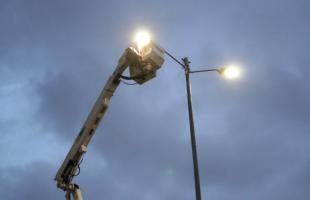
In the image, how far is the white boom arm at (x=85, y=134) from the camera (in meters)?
12.4

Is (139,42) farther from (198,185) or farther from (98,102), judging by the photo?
(198,185)

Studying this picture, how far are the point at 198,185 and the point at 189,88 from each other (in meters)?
3.36

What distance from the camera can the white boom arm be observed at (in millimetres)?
12445

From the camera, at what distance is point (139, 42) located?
12.6m

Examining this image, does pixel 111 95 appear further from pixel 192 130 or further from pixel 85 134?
pixel 192 130

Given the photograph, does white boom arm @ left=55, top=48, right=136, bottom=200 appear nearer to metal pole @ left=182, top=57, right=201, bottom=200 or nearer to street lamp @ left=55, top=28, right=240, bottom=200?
street lamp @ left=55, top=28, right=240, bottom=200

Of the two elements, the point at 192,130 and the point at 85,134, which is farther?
the point at 192,130

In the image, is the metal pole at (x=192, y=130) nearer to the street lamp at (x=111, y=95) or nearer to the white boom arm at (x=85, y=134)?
the street lamp at (x=111, y=95)

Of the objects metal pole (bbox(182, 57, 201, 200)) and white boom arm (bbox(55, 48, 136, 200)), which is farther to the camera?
white boom arm (bbox(55, 48, 136, 200))

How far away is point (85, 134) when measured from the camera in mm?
12719

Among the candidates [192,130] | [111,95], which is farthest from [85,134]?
[192,130]

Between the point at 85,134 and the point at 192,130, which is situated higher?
the point at 192,130

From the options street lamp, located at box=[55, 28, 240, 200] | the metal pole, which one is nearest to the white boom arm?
street lamp, located at box=[55, 28, 240, 200]

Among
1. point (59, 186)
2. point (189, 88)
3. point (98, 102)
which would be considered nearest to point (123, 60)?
point (98, 102)
